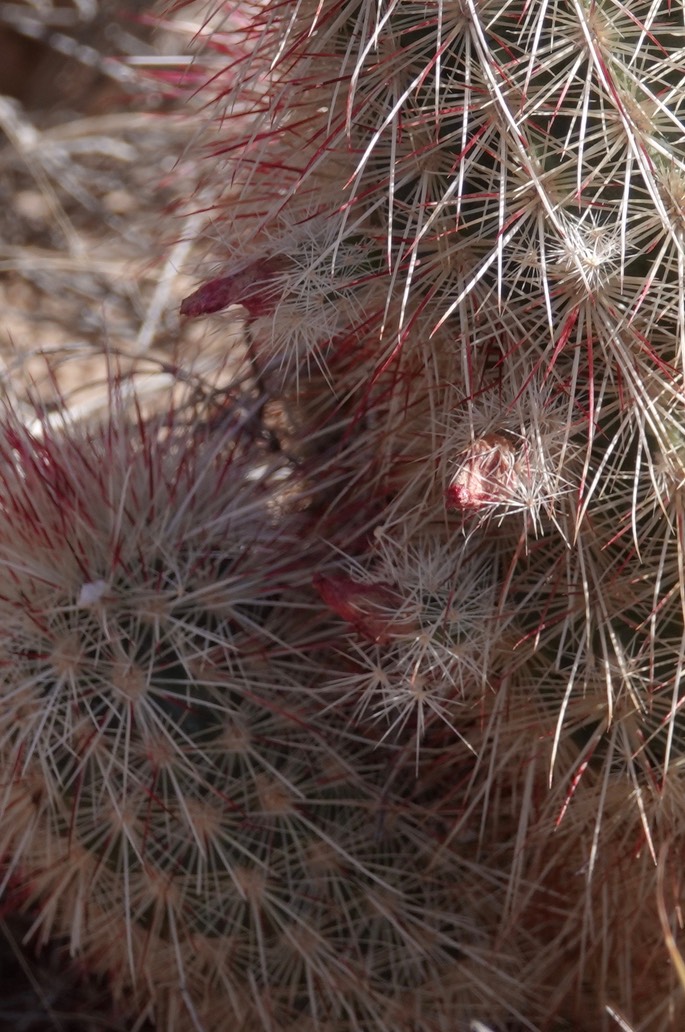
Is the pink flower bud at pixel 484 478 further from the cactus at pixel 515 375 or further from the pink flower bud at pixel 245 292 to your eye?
the pink flower bud at pixel 245 292

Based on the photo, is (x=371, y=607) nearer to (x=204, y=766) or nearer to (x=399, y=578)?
(x=399, y=578)

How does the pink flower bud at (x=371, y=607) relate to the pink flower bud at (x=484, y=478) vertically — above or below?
below

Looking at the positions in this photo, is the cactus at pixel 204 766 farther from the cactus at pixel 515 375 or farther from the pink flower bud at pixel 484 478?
the pink flower bud at pixel 484 478

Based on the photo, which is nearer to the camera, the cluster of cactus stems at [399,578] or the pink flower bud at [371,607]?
the cluster of cactus stems at [399,578]

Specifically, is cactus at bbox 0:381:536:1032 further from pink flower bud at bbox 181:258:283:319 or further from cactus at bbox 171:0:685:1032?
pink flower bud at bbox 181:258:283:319

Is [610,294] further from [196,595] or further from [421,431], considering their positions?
[196,595]

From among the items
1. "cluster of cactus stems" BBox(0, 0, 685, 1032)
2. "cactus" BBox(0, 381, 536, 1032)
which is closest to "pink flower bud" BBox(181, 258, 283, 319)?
"cluster of cactus stems" BBox(0, 0, 685, 1032)


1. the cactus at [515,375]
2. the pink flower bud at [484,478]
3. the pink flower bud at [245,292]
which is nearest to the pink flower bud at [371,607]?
the cactus at [515,375]

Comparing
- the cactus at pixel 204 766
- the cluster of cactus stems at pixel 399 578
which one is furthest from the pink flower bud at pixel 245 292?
the cactus at pixel 204 766
